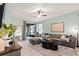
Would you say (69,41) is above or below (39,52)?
→ above

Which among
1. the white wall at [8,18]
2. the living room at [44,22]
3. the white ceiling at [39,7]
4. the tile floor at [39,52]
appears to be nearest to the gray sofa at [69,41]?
the living room at [44,22]

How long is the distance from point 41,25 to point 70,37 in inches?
28.8

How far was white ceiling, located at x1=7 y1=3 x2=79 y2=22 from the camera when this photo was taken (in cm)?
182

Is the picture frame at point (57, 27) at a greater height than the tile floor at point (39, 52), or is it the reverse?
the picture frame at point (57, 27)

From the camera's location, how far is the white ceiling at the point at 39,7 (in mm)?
1819

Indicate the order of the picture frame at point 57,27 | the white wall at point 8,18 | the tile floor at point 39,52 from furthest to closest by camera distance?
the picture frame at point 57,27, the tile floor at point 39,52, the white wall at point 8,18

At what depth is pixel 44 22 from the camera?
217cm

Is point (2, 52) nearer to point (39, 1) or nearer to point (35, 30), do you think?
point (35, 30)

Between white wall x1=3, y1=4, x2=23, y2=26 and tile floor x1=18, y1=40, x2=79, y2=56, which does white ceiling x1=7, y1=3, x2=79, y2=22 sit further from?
tile floor x1=18, y1=40, x2=79, y2=56

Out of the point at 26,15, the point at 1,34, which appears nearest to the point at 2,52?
the point at 1,34

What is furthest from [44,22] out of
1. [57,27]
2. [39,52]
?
[39,52]

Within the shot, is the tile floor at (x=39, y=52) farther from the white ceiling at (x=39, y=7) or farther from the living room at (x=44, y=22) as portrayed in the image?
the white ceiling at (x=39, y=7)

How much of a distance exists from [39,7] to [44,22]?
1.35ft

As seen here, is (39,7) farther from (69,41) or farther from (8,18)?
(69,41)
